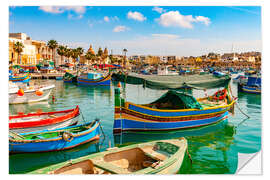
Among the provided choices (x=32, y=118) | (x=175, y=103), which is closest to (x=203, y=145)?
(x=175, y=103)

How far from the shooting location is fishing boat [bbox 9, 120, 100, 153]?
930cm

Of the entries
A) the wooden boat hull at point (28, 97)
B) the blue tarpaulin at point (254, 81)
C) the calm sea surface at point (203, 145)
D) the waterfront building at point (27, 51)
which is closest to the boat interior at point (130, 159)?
the calm sea surface at point (203, 145)

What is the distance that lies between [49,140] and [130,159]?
12.2ft

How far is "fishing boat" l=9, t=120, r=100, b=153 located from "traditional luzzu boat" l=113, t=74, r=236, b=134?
5.79 feet

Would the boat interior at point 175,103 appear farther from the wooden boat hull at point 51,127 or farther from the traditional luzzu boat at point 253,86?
the traditional luzzu boat at point 253,86

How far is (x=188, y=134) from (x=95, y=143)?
496cm

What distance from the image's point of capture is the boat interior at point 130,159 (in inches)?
268

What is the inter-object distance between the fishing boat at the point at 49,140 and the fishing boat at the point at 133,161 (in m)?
3.04

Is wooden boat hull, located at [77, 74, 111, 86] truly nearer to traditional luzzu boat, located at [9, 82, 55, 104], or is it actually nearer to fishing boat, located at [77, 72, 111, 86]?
fishing boat, located at [77, 72, 111, 86]

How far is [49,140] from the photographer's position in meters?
9.50

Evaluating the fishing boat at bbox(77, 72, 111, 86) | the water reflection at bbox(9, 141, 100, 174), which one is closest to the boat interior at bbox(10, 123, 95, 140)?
the water reflection at bbox(9, 141, 100, 174)
